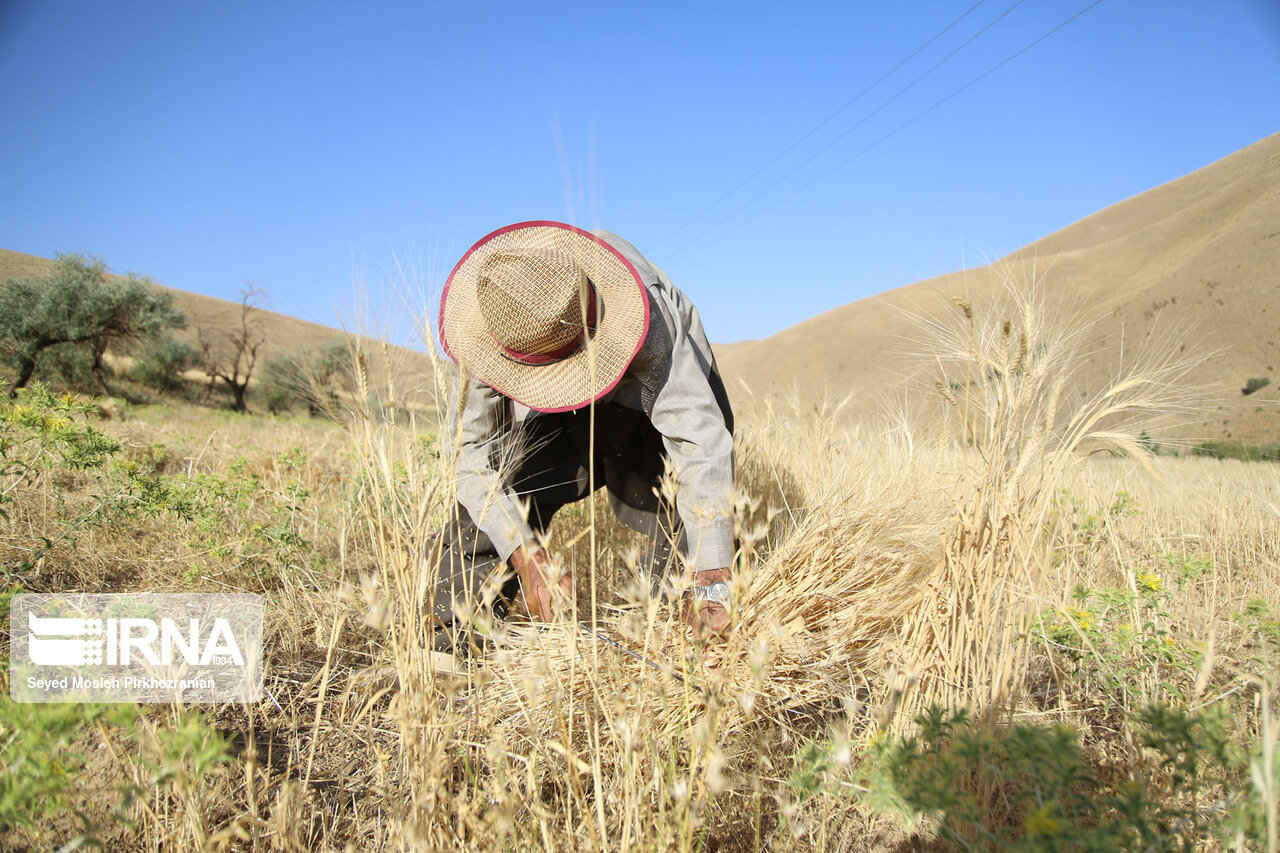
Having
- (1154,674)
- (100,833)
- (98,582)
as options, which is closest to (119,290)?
(98,582)

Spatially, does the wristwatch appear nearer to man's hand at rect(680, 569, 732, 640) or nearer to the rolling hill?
man's hand at rect(680, 569, 732, 640)

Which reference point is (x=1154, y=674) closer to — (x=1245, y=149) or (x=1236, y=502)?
(x=1236, y=502)

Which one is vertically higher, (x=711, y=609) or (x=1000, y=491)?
(x=1000, y=491)

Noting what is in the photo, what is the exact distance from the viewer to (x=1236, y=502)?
3496 millimetres

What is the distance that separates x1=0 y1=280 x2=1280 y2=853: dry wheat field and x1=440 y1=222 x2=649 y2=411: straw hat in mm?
309

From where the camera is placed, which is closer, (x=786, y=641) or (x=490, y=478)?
(x=786, y=641)

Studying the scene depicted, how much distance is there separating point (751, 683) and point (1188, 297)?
1390 inches

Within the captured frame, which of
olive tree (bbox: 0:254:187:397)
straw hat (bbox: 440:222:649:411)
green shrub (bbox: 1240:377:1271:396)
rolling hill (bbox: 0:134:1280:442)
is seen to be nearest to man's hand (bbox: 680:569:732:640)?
straw hat (bbox: 440:222:649:411)

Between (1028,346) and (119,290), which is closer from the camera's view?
(1028,346)

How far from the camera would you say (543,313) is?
1759 millimetres

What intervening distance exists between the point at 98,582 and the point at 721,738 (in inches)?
81.5

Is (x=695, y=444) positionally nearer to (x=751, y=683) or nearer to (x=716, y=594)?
(x=716, y=594)

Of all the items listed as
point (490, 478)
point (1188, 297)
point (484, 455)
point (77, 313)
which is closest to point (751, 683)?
point (490, 478)

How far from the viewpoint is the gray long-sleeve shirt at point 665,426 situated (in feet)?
5.83
